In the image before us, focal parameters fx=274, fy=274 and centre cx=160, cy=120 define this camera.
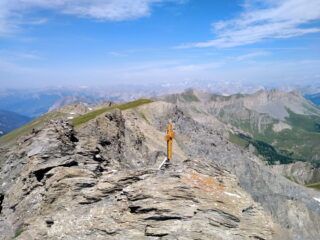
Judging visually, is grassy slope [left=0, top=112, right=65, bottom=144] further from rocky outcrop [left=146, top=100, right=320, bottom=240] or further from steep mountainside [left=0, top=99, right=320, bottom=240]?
steep mountainside [left=0, top=99, right=320, bottom=240]

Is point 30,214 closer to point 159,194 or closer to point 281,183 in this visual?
point 159,194

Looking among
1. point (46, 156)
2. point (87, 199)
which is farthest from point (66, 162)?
point (87, 199)

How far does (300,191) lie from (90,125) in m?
99.0

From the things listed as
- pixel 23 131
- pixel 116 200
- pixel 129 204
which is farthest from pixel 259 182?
pixel 23 131

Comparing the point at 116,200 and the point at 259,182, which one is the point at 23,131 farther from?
the point at 116,200

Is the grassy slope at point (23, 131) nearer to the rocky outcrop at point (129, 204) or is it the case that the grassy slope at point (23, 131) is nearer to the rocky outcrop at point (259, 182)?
the rocky outcrop at point (259, 182)

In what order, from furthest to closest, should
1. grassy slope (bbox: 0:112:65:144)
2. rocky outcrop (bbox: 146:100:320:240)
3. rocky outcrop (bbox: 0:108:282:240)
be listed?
1. grassy slope (bbox: 0:112:65:144)
2. rocky outcrop (bbox: 146:100:320:240)
3. rocky outcrop (bbox: 0:108:282:240)

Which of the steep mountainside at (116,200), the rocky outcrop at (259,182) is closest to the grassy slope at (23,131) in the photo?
the rocky outcrop at (259,182)

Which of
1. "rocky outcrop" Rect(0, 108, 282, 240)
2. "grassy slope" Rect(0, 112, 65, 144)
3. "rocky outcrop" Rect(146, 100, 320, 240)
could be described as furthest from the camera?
"grassy slope" Rect(0, 112, 65, 144)

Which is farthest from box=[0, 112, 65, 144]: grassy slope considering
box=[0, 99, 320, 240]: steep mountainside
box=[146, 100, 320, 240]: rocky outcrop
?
box=[0, 99, 320, 240]: steep mountainside

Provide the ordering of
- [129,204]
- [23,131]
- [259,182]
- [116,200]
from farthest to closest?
[23,131] → [259,182] → [116,200] → [129,204]

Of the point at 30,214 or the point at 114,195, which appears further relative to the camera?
the point at 30,214

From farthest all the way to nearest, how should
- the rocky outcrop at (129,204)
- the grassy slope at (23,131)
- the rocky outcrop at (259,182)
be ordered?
the grassy slope at (23,131), the rocky outcrop at (259,182), the rocky outcrop at (129,204)

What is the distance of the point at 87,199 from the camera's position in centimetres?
2222
